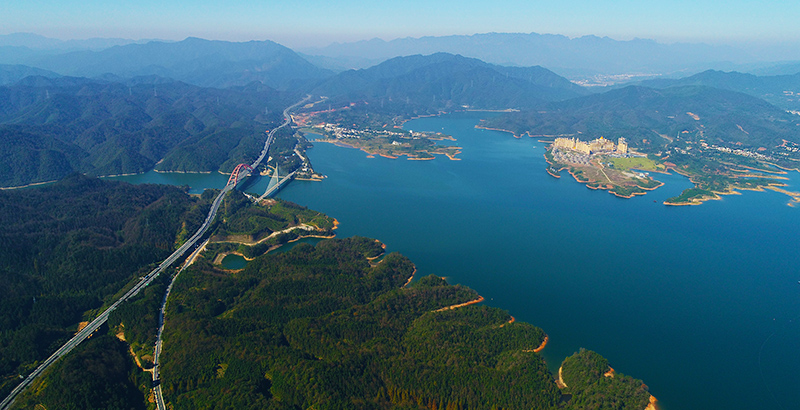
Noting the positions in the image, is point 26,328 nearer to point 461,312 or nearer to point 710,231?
point 461,312

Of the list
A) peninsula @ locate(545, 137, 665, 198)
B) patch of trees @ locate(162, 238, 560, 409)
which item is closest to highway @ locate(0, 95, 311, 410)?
patch of trees @ locate(162, 238, 560, 409)

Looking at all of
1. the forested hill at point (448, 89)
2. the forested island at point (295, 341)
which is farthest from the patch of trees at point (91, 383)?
the forested hill at point (448, 89)

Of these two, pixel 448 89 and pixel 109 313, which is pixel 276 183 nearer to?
pixel 109 313

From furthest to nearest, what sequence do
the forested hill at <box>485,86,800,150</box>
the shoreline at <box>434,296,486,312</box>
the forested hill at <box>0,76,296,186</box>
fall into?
1. the forested hill at <box>485,86,800,150</box>
2. the forested hill at <box>0,76,296,186</box>
3. the shoreline at <box>434,296,486,312</box>

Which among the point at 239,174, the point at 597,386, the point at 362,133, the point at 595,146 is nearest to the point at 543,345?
the point at 597,386

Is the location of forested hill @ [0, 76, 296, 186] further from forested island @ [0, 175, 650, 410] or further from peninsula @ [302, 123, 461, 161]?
forested island @ [0, 175, 650, 410]

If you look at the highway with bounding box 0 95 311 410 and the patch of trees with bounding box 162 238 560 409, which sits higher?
the patch of trees with bounding box 162 238 560 409

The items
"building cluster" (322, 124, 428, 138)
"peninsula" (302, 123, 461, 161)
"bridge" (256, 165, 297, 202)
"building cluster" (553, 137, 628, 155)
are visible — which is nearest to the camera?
"bridge" (256, 165, 297, 202)

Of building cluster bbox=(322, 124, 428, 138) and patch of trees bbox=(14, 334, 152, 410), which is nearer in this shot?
patch of trees bbox=(14, 334, 152, 410)

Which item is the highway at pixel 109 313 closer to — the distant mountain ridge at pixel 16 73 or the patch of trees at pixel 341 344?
the patch of trees at pixel 341 344
